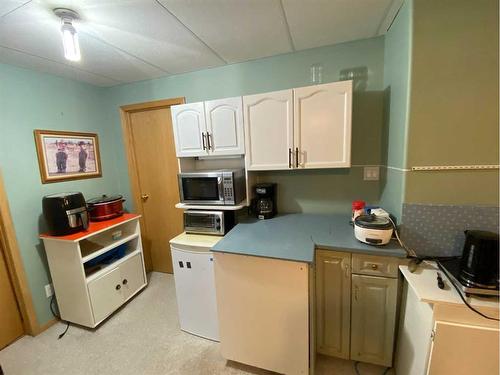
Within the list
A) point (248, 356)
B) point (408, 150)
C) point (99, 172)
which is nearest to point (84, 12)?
point (99, 172)

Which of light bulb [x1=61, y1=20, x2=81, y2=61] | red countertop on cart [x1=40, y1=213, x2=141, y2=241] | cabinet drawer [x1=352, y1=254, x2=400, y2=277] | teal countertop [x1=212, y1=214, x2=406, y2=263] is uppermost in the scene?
light bulb [x1=61, y1=20, x2=81, y2=61]

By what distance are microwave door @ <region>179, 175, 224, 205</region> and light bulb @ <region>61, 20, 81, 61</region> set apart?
39.3 inches

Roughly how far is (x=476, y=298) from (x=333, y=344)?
35.7 inches

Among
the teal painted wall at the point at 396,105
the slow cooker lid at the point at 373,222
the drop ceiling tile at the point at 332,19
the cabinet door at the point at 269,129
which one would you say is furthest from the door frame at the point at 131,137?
the slow cooker lid at the point at 373,222

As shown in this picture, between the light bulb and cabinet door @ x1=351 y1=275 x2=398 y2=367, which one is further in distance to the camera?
cabinet door @ x1=351 y1=275 x2=398 y2=367

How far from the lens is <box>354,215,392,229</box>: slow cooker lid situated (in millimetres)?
1280

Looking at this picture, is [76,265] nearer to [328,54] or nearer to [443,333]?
[443,333]

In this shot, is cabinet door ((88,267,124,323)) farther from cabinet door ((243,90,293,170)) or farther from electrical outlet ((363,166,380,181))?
electrical outlet ((363,166,380,181))

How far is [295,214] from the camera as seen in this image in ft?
6.64

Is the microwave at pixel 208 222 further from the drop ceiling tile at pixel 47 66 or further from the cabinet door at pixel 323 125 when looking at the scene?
the drop ceiling tile at pixel 47 66

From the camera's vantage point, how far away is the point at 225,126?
1778mm

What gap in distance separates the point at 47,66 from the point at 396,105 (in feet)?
9.09

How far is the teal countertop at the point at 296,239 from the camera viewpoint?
4.21ft

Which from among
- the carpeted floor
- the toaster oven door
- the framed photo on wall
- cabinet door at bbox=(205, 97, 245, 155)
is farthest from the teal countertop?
the framed photo on wall
